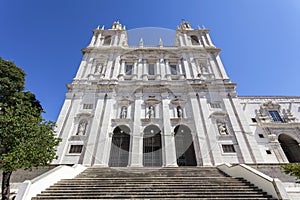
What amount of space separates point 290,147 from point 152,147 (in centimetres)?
1526

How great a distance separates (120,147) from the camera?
14.4 meters

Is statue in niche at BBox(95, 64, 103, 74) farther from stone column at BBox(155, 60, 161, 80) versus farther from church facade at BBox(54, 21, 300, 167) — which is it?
stone column at BBox(155, 60, 161, 80)

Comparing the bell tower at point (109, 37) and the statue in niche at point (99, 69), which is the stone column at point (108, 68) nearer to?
the statue in niche at point (99, 69)

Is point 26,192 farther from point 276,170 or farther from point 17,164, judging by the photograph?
point 276,170

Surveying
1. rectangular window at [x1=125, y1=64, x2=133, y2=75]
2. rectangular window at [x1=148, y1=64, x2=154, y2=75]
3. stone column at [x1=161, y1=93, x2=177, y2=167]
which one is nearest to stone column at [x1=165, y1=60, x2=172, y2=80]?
rectangular window at [x1=148, y1=64, x2=154, y2=75]

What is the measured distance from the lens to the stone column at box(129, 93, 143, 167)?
12536 mm

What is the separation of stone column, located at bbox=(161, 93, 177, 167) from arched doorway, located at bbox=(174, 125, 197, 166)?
859mm

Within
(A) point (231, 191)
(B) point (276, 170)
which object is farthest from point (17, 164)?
(B) point (276, 170)

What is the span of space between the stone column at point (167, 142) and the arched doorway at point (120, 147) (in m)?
3.71

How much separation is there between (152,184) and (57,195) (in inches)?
163

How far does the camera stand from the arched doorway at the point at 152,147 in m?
13.2

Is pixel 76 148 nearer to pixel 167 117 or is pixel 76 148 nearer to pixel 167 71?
pixel 167 117

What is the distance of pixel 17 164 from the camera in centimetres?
698

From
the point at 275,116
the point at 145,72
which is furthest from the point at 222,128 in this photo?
the point at 145,72
